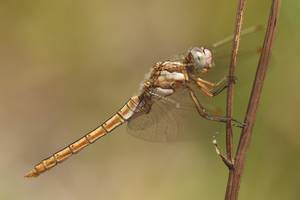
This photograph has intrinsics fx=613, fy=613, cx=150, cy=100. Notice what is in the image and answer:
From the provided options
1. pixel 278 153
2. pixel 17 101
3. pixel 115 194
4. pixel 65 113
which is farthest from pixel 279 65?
pixel 17 101

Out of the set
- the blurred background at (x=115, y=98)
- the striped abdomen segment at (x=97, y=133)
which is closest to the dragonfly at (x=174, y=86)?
the striped abdomen segment at (x=97, y=133)

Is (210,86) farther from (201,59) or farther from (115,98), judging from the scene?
(115,98)

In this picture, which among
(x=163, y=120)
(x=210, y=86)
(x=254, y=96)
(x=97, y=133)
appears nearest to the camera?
(x=254, y=96)

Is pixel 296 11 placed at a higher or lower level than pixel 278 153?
higher

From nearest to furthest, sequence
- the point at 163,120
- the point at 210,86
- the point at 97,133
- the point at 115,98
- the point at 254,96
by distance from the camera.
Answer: the point at 254,96
the point at 210,86
the point at 163,120
the point at 97,133
the point at 115,98

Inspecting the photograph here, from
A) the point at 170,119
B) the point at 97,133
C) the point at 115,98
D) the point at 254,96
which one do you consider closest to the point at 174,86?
the point at 170,119

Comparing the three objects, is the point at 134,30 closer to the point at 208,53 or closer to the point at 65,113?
the point at 65,113

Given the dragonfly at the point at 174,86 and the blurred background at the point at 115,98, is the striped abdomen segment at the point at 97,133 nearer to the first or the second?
the dragonfly at the point at 174,86
